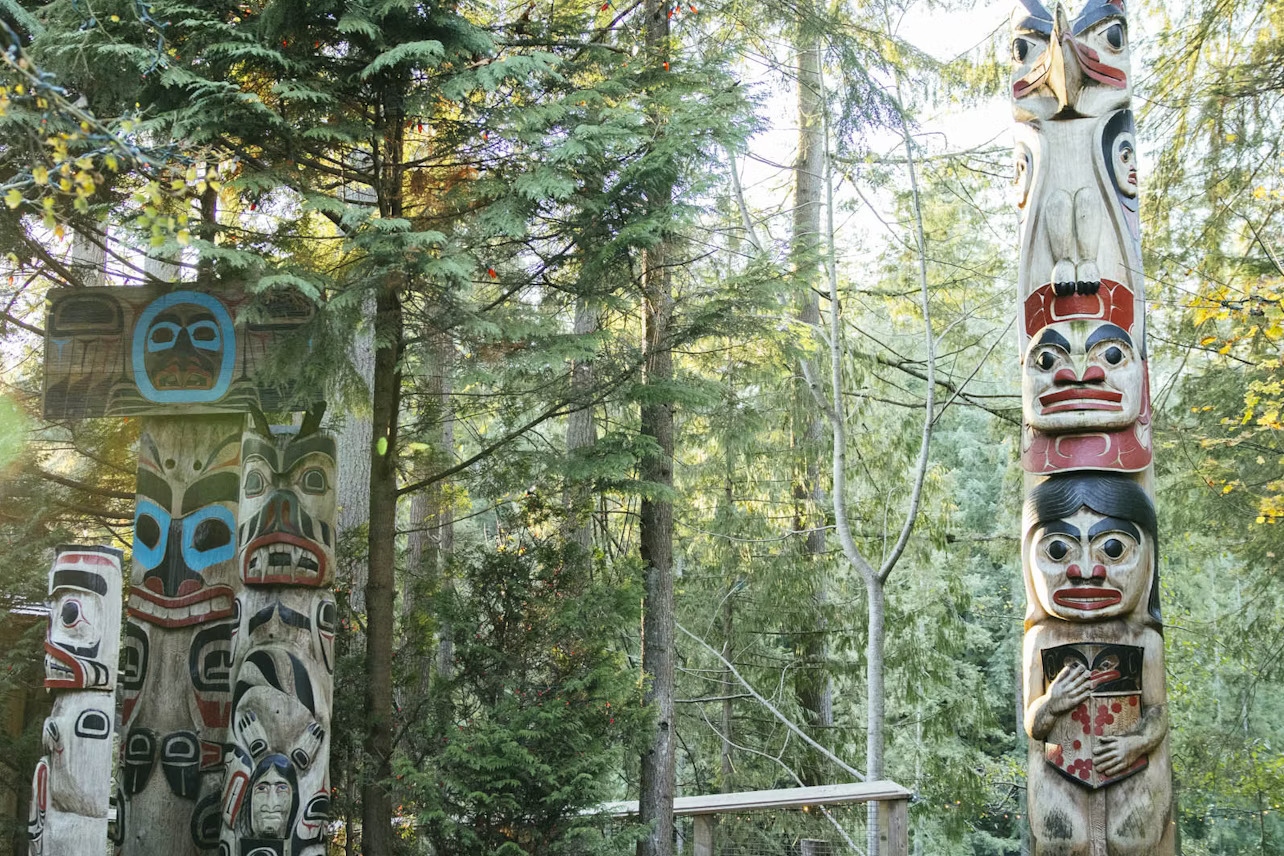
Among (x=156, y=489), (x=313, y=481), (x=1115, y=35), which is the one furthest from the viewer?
(x=156, y=489)

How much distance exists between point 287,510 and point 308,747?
1662 mm

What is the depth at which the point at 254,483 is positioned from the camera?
807 centimetres

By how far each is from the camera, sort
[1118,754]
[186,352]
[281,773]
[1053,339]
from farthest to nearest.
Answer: [186,352] < [281,773] < [1053,339] < [1118,754]

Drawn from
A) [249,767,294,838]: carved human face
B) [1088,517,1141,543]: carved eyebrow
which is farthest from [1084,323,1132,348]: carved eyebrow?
[249,767,294,838]: carved human face

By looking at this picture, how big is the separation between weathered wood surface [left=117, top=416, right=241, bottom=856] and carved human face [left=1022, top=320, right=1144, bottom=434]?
601 centimetres

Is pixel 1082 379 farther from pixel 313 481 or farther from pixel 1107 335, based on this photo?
pixel 313 481

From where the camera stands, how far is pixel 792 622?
13.6 meters

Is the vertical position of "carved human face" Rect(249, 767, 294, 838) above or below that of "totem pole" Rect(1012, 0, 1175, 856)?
below

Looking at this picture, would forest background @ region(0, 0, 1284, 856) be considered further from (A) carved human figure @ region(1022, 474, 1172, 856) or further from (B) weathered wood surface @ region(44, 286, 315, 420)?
(A) carved human figure @ region(1022, 474, 1172, 856)

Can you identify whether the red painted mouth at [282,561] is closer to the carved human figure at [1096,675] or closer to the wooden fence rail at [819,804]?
the wooden fence rail at [819,804]

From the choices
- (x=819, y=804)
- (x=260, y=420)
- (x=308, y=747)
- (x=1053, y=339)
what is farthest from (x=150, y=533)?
(x=1053, y=339)

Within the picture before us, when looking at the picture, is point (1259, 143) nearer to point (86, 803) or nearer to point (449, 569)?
point (449, 569)

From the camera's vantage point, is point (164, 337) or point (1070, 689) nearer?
point (1070, 689)

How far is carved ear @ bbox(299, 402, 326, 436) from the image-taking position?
8195 mm
